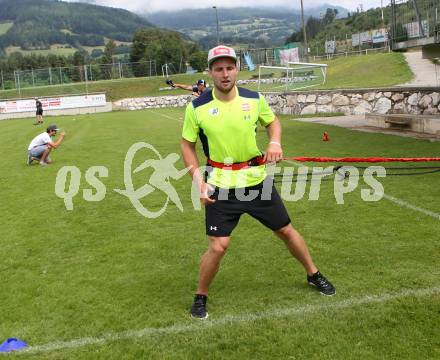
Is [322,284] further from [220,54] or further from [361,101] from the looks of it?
[361,101]

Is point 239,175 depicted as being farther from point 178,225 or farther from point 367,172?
point 367,172

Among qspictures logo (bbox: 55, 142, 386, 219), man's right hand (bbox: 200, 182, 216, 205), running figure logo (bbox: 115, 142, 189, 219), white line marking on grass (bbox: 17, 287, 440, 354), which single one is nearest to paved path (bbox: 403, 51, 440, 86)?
running figure logo (bbox: 115, 142, 189, 219)

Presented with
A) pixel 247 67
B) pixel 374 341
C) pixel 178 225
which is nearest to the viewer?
pixel 374 341

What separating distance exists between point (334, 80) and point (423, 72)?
24.1ft

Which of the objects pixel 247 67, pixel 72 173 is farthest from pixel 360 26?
pixel 72 173

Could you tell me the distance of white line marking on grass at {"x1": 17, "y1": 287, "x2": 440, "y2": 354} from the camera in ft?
13.1

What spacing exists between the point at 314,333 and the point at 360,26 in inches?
5144

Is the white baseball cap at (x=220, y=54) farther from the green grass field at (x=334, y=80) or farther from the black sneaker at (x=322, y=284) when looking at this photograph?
the green grass field at (x=334, y=80)

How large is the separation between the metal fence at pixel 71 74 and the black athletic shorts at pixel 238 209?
53.3 m

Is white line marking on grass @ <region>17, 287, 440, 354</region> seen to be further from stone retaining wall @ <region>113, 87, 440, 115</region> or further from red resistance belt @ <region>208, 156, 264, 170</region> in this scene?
stone retaining wall @ <region>113, 87, 440, 115</region>

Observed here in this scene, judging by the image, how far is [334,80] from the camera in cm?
3675

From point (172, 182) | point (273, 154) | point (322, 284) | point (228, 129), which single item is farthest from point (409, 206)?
point (172, 182)

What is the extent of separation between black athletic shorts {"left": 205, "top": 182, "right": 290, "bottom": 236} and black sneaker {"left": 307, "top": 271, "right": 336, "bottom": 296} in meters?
0.61

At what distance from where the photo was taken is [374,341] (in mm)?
3729
